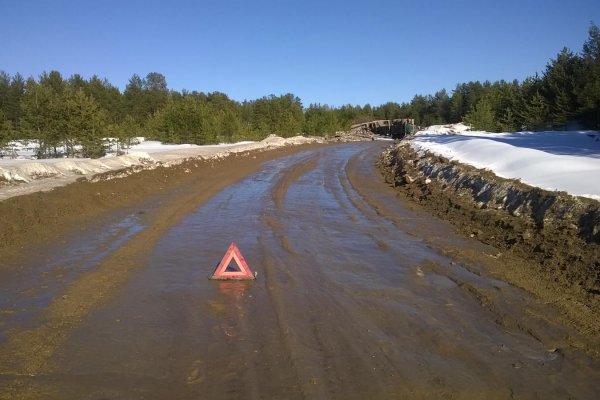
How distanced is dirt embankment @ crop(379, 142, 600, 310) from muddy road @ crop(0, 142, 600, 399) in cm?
58

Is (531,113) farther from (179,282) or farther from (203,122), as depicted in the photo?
(179,282)

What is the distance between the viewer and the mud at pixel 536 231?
632cm

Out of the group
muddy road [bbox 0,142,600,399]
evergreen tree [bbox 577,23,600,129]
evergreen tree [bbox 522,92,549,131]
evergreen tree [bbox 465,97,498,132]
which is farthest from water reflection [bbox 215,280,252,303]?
evergreen tree [bbox 465,97,498,132]

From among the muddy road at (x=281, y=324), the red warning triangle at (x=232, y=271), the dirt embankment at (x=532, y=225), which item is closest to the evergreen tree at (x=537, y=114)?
the dirt embankment at (x=532, y=225)

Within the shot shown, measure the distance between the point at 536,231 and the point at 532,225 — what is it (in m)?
0.44

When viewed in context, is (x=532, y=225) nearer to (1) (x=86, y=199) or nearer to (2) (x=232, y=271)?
(2) (x=232, y=271)

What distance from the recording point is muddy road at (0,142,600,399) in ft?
13.2

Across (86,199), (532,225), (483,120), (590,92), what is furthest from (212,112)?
(532,225)

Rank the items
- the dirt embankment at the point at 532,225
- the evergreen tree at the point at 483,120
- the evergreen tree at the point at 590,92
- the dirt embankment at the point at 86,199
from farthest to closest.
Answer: the evergreen tree at the point at 483,120, the evergreen tree at the point at 590,92, the dirt embankment at the point at 86,199, the dirt embankment at the point at 532,225

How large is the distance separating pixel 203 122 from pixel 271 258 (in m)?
39.9

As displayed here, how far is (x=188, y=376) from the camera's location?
13.5 ft

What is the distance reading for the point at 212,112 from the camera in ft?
178

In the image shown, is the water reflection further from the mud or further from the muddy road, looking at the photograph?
the mud

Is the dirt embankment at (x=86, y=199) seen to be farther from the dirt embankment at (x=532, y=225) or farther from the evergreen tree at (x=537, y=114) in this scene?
the evergreen tree at (x=537, y=114)
